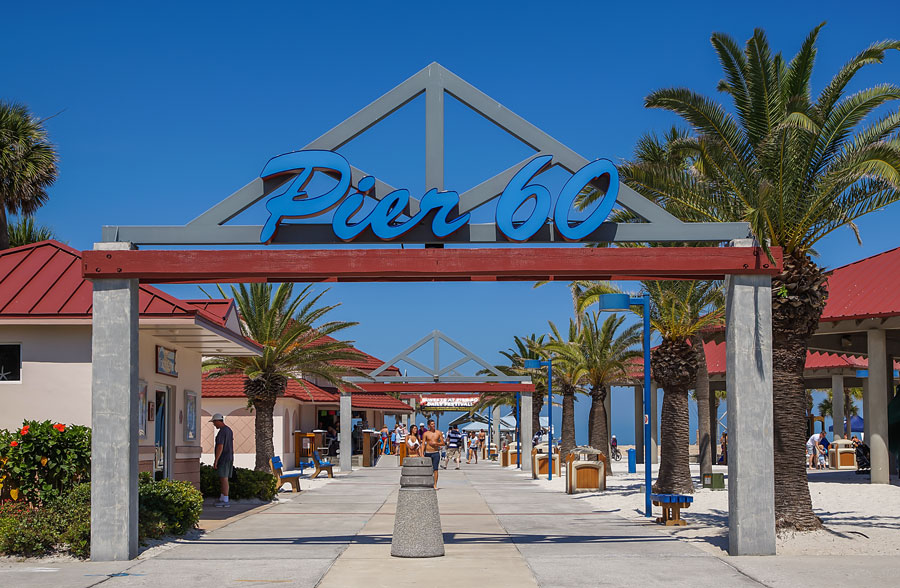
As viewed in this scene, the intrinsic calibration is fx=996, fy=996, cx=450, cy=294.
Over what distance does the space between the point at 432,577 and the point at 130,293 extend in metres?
5.41

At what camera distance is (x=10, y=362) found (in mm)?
16719

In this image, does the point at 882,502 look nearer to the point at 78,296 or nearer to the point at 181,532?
the point at 181,532

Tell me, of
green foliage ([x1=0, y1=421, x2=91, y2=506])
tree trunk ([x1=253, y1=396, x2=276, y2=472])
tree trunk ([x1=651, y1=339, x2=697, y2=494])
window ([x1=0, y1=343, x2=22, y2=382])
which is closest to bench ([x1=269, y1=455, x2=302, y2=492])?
tree trunk ([x1=253, y1=396, x2=276, y2=472])

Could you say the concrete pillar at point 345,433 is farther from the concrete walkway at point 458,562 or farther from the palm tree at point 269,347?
the concrete walkway at point 458,562

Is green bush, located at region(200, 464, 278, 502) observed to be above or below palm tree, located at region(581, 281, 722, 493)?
below

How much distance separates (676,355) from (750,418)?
31.0ft

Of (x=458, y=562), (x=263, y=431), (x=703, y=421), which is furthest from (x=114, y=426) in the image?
(x=703, y=421)

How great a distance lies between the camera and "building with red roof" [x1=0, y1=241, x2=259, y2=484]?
53.0 ft

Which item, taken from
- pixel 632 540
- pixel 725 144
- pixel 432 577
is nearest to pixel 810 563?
pixel 632 540

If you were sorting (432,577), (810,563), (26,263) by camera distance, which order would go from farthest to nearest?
(26,263)
(810,563)
(432,577)

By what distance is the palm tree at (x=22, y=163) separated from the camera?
96.4ft

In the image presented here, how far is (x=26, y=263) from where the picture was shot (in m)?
17.7

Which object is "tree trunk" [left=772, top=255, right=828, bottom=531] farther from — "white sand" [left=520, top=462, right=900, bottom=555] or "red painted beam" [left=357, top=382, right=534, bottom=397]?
"red painted beam" [left=357, top=382, right=534, bottom=397]

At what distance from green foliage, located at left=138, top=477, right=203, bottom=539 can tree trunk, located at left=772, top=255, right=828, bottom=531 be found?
8772mm
